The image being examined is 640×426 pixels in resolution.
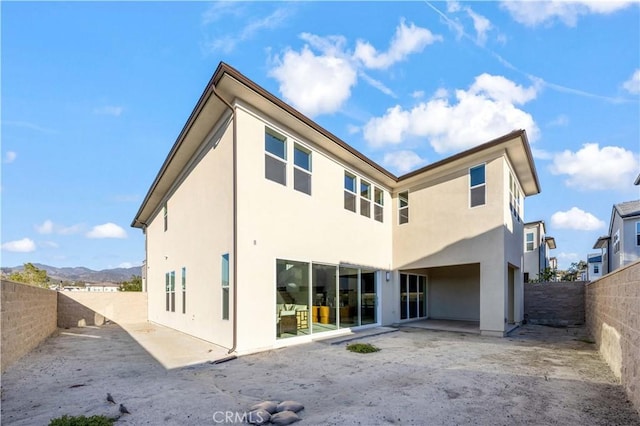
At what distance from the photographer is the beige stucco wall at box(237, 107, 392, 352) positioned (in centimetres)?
777

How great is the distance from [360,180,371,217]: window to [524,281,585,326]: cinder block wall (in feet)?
30.2

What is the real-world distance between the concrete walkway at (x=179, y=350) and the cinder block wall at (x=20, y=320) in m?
2.58

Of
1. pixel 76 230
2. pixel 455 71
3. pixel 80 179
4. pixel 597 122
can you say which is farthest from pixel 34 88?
pixel 76 230

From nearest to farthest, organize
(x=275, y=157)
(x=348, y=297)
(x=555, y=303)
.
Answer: (x=275, y=157)
(x=348, y=297)
(x=555, y=303)

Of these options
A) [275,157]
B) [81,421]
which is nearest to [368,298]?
[275,157]

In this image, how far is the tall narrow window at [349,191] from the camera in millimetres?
11508

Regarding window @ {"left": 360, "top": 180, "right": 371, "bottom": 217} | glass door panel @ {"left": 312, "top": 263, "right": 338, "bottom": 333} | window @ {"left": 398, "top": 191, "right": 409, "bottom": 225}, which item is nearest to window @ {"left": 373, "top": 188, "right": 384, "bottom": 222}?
window @ {"left": 360, "top": 180, "right": 371, "bottom": 217}

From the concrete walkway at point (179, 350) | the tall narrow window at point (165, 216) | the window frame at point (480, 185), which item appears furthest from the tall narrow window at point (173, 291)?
the window frame at point (480, 185)

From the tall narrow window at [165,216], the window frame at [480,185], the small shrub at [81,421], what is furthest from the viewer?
the tall narrow window at [165,216]

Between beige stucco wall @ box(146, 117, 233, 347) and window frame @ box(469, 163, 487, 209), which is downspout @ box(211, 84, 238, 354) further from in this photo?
window frame @ box(469, 163, 487, 209)

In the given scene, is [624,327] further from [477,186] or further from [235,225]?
[235,225]

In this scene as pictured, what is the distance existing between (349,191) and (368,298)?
13.0 ft

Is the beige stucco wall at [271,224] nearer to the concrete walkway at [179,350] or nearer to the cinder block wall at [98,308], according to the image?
the concrete walkway at [179,350]

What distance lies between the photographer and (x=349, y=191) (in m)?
11.7
